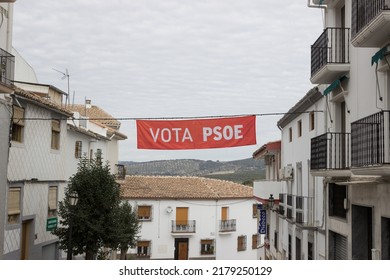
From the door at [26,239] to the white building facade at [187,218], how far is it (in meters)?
18.0

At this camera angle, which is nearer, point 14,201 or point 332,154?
point 332,154

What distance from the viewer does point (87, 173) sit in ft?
50.5

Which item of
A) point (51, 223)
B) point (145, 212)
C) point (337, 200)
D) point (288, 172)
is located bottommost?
point (145, 212)

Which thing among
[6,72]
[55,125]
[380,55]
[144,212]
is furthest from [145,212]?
[380,55]

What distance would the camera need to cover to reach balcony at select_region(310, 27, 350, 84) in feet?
37.3

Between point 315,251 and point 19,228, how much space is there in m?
7.54

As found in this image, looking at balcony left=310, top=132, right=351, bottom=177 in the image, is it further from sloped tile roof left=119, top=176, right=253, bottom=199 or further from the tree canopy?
sloped tile roof left=119, top=176, right=253, bottom=199

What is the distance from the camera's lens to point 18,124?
1396 centimetres

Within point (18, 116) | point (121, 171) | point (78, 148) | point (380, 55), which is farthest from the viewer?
point (121, 171)

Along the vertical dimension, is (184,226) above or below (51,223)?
below

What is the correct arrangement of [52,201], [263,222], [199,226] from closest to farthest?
[52,201] < [263,222] < [199,226]

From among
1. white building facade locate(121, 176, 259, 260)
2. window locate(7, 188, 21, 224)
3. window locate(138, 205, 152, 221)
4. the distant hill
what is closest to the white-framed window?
window locate(7, 188, 21, 224)

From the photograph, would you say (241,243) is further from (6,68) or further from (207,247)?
(6,68)

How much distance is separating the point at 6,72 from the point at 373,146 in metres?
7.71
